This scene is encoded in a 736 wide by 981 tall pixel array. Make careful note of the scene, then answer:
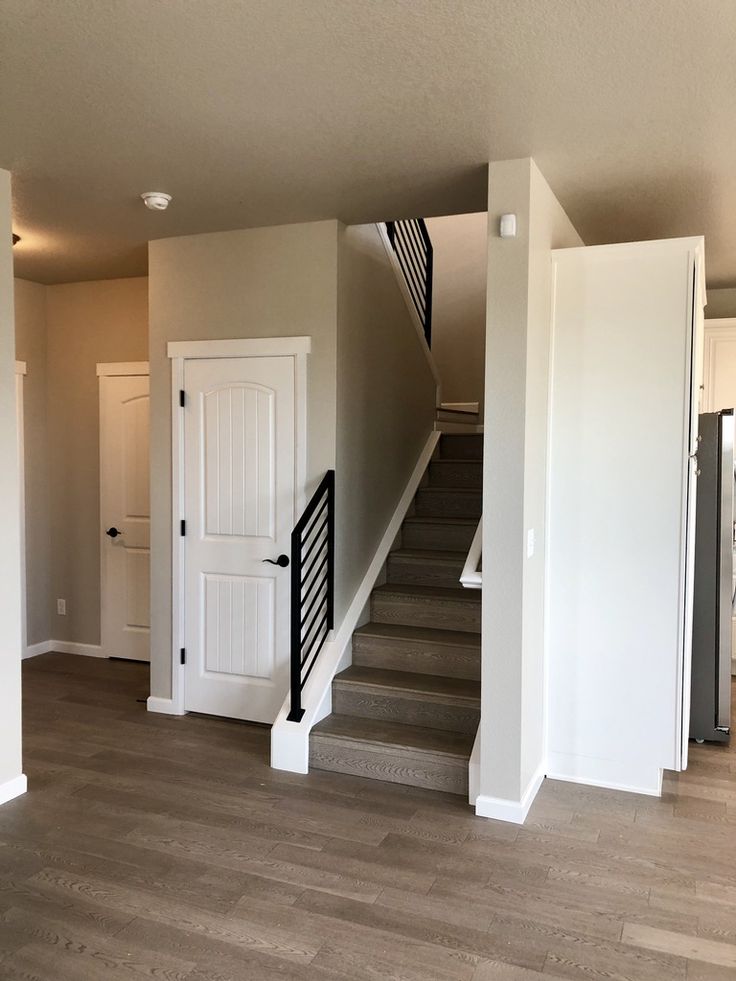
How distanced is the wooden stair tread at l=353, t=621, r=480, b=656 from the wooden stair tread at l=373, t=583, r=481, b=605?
16 centimetres

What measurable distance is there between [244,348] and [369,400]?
76 centimetres

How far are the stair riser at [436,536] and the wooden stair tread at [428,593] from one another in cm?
35

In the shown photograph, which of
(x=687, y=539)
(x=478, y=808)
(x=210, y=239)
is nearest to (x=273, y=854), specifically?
(x=478, y=808)

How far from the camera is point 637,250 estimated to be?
333 cm

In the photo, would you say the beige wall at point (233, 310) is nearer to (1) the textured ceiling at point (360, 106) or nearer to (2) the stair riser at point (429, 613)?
(1) the textured ceiling at point (360, 106)

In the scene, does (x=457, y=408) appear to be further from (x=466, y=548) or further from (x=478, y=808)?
(x=478, y=808)

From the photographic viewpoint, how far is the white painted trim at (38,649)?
18.4 ft

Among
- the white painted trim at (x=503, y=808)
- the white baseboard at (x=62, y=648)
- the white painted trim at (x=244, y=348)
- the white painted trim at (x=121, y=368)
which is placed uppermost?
the white painted trim at (x=121, y=368)

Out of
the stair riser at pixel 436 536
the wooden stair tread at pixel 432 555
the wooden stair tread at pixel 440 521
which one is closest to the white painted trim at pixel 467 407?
the wooden stair tread at pixel 440 521

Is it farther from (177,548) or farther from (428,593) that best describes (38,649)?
(428,593)

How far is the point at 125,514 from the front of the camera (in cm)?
552

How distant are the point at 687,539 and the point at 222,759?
237cm

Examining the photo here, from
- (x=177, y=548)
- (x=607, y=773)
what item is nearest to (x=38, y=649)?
(x=177, y=548)

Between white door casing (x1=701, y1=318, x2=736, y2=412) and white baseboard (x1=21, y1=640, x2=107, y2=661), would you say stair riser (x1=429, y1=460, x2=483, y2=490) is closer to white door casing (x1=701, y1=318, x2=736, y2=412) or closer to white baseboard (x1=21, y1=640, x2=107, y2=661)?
white door casing (x1=701, y1=318, x2=736, y2=412)
